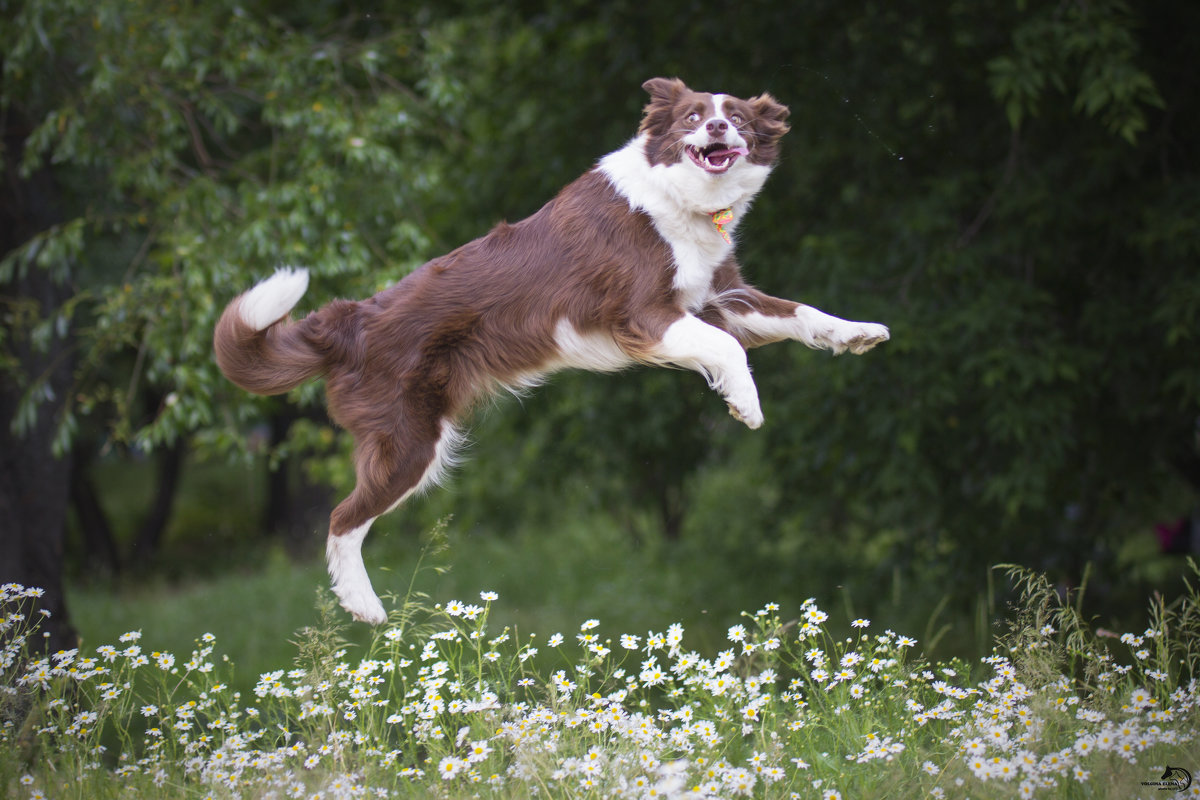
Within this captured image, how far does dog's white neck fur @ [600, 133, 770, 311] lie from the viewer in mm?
3572

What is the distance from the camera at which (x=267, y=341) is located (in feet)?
12.3

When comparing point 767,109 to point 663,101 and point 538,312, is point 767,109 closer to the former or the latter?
point 663,101

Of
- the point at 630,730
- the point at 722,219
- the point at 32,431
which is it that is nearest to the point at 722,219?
the point at 722,219

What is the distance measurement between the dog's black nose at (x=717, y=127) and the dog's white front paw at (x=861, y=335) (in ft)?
2.48

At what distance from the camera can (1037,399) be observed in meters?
5.93

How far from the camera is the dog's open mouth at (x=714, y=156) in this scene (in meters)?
3.49

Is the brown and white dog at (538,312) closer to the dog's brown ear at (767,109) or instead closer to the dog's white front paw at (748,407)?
the dog's brown ear at (767,109)

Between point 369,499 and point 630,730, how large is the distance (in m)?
1.16

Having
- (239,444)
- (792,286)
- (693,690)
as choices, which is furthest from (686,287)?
(792,286)

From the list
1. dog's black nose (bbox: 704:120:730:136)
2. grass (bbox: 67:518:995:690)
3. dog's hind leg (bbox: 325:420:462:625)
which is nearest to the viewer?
dog's black nose (bbox: 704:120:730:136)

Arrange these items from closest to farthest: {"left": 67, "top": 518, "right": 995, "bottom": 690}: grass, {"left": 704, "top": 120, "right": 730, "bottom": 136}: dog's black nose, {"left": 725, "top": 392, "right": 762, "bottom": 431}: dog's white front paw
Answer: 1. {"left": 725, "top": 392, "right": 762, "bottom": 431}: dog's white front paw
2. {"left": 704, "top": 120, "right": 730, "bottom": 136}: dog's black nose
3. {"left": 67, "top": 518, "right": 995, "bottom": 690}: grass

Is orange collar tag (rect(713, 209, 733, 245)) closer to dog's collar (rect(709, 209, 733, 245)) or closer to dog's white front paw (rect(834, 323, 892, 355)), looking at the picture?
dog's collar (rect(709, 209, 733, 245))

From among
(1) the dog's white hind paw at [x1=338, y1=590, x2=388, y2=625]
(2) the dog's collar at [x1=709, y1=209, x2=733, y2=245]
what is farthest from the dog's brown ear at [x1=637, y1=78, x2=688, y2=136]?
(1) the dog's white hind paw at [x1=338, y1=590, x2=388, y2=625]

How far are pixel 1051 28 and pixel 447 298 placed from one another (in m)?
3.59
